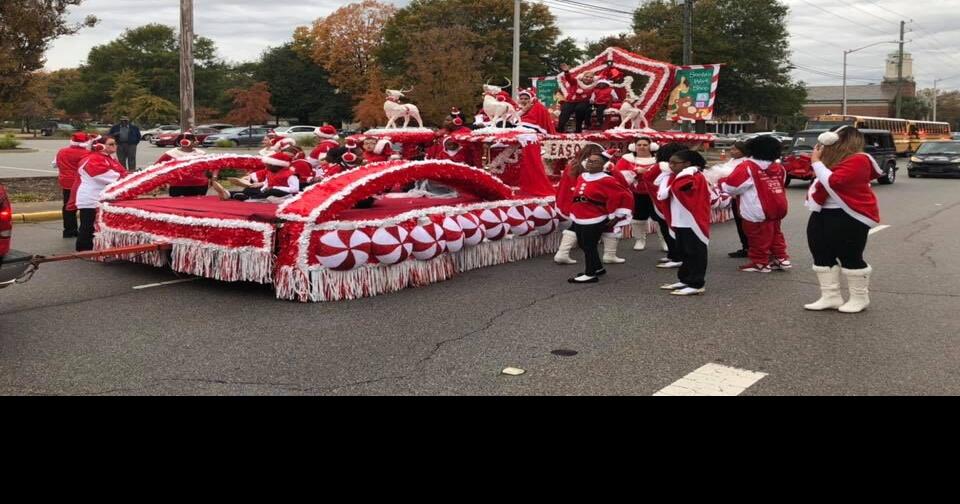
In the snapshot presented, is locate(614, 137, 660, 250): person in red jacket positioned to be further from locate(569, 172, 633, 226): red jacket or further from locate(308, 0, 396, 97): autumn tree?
locate(308, 0, 396, 97): autumn tree

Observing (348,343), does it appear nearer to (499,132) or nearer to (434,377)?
(434,377)

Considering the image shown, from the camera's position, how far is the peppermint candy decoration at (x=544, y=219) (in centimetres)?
1001

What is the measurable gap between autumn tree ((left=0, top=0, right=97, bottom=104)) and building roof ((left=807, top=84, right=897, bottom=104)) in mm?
103552

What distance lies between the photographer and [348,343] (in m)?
5.95

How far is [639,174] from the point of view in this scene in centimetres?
1022

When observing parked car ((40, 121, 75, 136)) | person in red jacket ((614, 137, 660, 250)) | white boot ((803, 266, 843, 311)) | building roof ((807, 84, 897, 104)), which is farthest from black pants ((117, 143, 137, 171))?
building roof ((807, 84, 897, 104))

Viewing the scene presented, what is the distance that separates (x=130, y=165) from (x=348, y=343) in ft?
59.6

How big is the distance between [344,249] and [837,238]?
4.11 metres

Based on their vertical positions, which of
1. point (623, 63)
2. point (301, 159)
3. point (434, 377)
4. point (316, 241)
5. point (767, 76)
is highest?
point (767, 76)

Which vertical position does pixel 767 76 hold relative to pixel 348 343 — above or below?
above

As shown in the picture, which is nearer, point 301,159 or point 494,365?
point 494,365

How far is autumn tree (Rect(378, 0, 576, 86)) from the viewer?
180ft

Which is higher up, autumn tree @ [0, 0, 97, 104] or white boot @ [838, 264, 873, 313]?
autumn tree @ [0, 0, 97, 104]

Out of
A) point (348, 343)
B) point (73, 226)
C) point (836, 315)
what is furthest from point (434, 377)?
point (73, 226)
